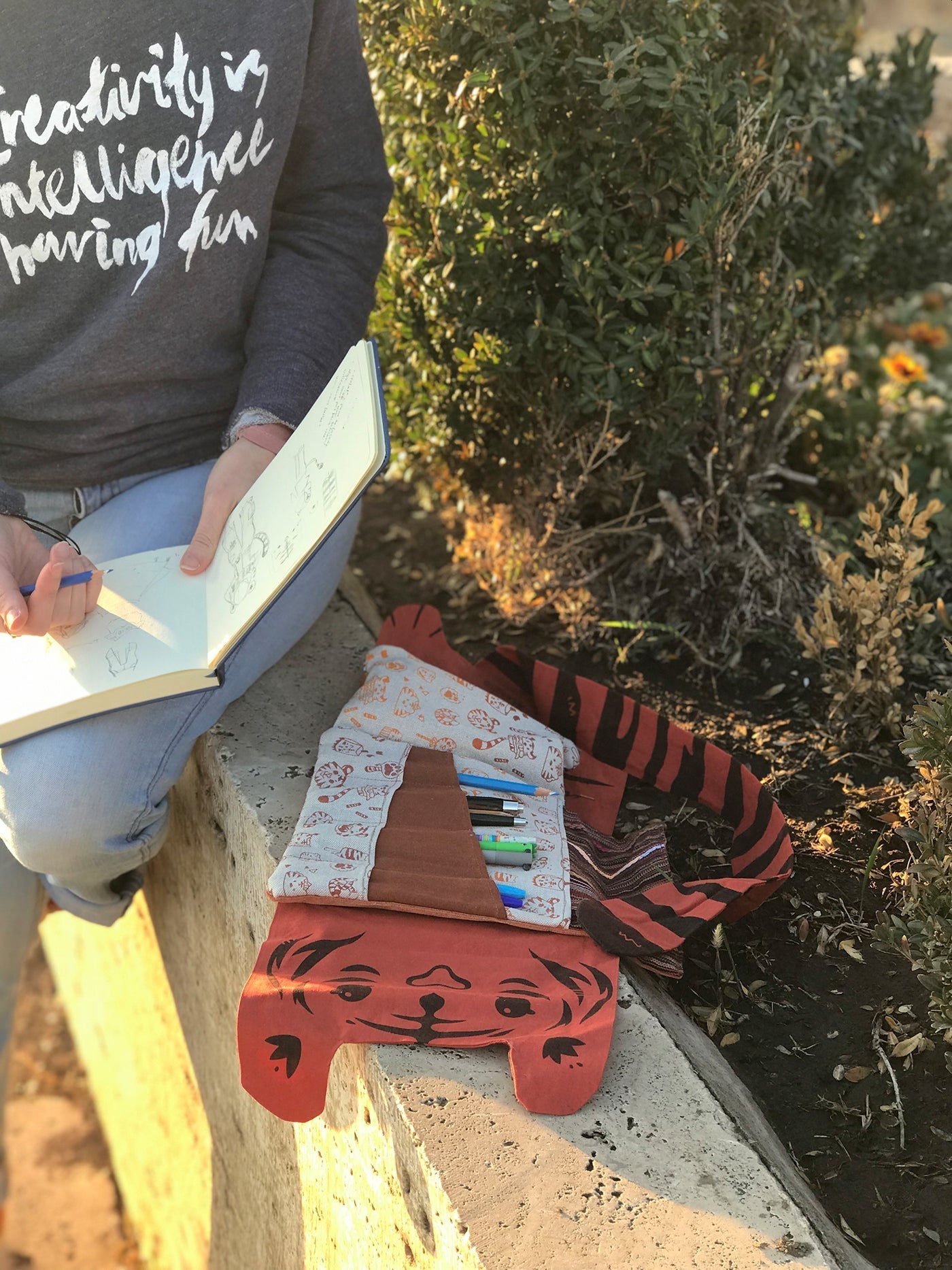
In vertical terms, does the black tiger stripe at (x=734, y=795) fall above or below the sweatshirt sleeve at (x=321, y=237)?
below

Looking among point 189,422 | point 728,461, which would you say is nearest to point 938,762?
point 728,461

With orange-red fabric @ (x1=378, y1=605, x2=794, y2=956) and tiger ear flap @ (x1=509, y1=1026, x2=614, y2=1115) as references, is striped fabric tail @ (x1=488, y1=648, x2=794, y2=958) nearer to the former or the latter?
orange-red fabric @ (x1=378, y1=605, x2=794, y2=956)

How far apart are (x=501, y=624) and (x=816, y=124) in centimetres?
126

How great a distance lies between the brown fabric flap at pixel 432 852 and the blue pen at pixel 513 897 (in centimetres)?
2

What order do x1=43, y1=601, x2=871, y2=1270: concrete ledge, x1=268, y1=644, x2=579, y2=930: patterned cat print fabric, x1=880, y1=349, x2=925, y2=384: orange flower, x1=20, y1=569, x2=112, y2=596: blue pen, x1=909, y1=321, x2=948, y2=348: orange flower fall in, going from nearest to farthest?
x1=43, y1=601, x2=871, y2=1270: concrete ledge < x1=268, y1=644, x2=579, y2=930: patterned cat print fabric < x1=20, y1=569, x2=112, y2=596: blue pen < x1=880, y1=349, x2=925, y2=384: orange flower < x1=909, y1=321, x2=948, y2=348: orange flower

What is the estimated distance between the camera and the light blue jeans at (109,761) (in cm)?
167

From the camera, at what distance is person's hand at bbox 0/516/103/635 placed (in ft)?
5.14

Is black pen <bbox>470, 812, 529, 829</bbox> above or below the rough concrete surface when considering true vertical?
above

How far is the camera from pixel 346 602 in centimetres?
245

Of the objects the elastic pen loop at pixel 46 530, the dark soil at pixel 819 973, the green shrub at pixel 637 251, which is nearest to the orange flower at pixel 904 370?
the green shrub at pixel 637 251

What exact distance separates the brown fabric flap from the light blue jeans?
351mm

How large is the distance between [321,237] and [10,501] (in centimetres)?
74

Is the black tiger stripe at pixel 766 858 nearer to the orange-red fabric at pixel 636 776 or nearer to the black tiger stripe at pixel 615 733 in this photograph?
the orange-red fabric at pixel 636 776

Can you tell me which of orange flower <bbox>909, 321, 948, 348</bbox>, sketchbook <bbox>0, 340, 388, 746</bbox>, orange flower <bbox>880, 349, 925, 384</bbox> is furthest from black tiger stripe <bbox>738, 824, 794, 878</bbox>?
orange flower <bbox>909, 321, 948, 348</bbox>
